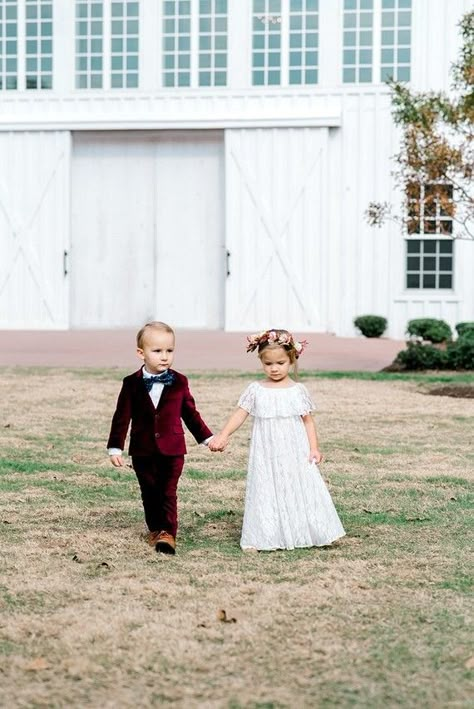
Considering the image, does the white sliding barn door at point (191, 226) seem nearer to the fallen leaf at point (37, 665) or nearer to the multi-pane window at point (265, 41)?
the multi-pane window at point (265, 41)

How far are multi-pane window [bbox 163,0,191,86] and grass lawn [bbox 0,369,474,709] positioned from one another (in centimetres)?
1240

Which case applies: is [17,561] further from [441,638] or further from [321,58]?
[321,58]

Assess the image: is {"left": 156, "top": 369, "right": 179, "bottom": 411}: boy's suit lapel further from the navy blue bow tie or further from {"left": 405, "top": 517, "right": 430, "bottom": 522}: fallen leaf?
{"left": 405, "top": 517, "right": 430, "bottom": 522}: fallen leaf

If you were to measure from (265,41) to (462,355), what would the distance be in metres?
7.45

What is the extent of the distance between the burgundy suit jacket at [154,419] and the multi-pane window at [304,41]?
15.0m

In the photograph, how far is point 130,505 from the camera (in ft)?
22.5

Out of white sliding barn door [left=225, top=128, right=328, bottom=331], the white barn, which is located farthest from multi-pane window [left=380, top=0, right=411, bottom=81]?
white sliding barn door [left=225, top=128, right=328, bottom=331]

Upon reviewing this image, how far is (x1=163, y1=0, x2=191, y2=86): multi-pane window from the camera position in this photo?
20.4 meters

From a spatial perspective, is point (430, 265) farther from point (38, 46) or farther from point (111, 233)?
point (38, 46)

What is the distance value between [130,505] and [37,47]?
15.2 meters

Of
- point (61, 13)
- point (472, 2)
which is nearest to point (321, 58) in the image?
point (472, 2)

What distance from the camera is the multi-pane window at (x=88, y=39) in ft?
67.6

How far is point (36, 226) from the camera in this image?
20781 millimetres

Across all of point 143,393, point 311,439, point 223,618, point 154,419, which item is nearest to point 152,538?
point 154,419
